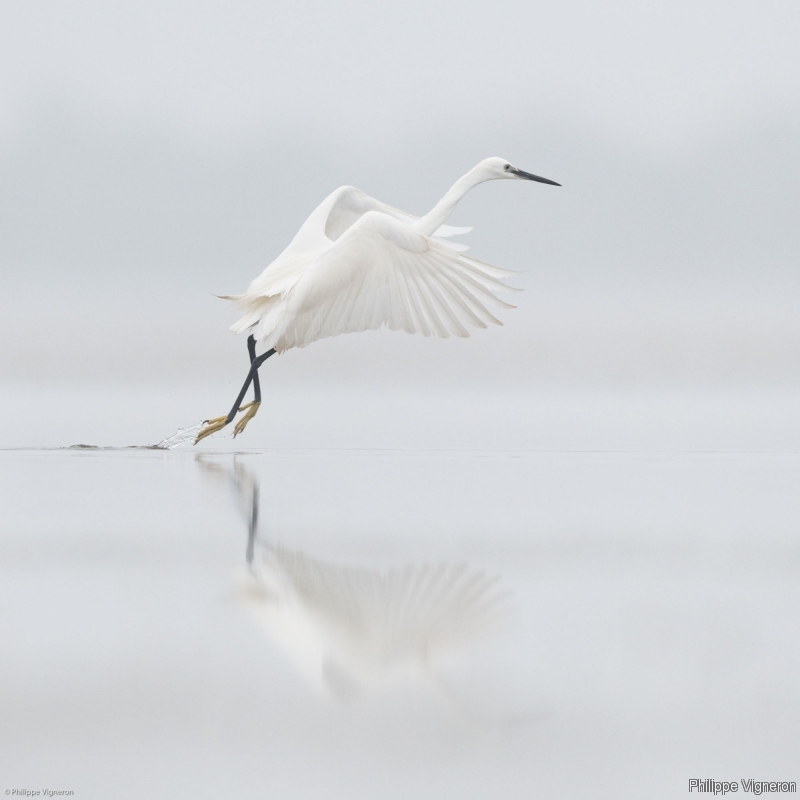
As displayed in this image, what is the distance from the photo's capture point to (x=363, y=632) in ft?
12.9

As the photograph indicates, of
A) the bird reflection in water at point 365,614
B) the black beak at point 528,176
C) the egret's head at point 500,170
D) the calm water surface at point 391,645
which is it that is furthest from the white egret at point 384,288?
the bird reflection in water at point 365,614

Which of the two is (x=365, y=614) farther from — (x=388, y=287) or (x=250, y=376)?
(x=250, y=376)

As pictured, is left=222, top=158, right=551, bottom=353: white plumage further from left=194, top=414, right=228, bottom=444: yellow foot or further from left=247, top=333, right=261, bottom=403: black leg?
left=194, top=414, right=228, bottom=444: yellow foot

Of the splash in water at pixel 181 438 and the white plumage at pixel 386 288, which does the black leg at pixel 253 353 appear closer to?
the splash in water at pixel 181 438

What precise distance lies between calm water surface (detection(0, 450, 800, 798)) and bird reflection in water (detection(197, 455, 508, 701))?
0.01 m

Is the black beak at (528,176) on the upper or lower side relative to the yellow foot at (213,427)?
upper

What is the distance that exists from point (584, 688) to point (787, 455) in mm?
8165

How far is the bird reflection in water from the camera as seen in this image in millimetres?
3551

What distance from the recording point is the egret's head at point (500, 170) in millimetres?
10180

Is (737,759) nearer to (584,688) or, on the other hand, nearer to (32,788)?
(584,688)

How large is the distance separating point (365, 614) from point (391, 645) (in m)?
0.41

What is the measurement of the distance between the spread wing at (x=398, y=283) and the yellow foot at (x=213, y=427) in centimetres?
218

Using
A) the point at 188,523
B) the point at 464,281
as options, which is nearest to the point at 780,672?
the point at 188,523

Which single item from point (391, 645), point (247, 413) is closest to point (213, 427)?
point (247, 413)
